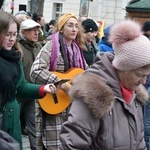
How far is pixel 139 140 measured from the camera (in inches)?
102

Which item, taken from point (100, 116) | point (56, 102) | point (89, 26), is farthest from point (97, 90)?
point (89, 26)

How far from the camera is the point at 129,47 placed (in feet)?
8.17

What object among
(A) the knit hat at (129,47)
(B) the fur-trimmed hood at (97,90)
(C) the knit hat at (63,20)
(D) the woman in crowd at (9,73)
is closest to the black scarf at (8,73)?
(D) the woman in crowd at (9,73)

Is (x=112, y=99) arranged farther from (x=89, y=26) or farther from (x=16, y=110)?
(x=89, y=26)

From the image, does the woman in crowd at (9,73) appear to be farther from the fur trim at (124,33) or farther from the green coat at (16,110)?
the fur trim at (124,33)

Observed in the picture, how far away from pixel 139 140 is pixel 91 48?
3.92 m

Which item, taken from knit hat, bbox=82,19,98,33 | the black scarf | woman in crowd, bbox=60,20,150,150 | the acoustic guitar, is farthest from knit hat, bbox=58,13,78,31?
woman in crowd, bbox=60,20,150,150

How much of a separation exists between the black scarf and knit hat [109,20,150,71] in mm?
1013

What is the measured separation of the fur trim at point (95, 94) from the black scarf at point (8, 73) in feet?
2.90

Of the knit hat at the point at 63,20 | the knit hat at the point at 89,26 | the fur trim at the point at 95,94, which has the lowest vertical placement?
the knit hat at the point at 89,26

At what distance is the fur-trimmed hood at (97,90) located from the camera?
7.82 feet

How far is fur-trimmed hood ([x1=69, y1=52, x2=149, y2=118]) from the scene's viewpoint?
2.38 m

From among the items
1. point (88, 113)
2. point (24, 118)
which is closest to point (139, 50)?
point (88, 113)

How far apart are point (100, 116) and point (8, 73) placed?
1.13 m
